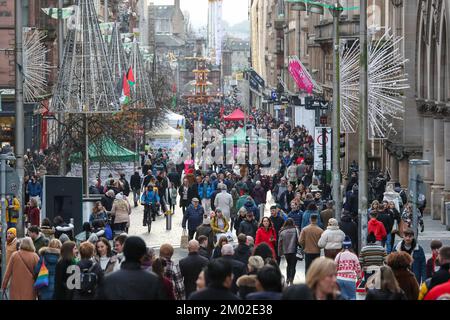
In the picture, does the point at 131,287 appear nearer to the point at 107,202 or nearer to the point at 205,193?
the point at 107,202

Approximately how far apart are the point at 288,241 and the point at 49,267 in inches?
272

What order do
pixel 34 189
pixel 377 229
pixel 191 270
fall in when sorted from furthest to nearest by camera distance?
pixel 34 189
pixel 377 229
pixel 191 270

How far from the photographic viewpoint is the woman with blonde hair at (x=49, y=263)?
679 inches

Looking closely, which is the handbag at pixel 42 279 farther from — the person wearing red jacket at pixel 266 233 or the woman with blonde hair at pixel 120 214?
the woman with blonde hair at pixel 120 214

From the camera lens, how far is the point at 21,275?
57.4 feet

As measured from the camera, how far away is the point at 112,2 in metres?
105

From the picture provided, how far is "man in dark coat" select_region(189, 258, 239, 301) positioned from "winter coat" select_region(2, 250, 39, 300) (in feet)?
19.0

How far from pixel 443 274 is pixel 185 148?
53.4 m

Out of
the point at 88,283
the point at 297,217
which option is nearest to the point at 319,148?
the point at 297,217

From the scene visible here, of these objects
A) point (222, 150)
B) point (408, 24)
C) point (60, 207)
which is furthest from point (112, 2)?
point (60, 207)

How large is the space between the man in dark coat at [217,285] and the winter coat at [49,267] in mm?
5558

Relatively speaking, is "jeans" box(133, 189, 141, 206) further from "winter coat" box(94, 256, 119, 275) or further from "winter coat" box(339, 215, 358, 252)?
"winter coat" box(94, 256, 119, 275)

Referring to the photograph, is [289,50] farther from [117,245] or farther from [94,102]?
[117,245]
